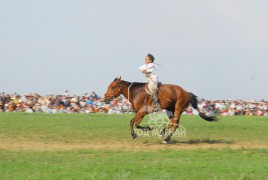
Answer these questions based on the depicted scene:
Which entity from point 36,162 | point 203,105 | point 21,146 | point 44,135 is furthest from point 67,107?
point 36,162

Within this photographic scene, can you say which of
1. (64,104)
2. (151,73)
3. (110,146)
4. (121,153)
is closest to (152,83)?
(151,73)

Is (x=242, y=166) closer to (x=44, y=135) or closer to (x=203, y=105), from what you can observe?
(x=44, y=135)

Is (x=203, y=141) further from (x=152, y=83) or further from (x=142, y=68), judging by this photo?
(x=142, y=68)

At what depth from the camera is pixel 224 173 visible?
29.5 feet

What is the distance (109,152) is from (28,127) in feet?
23.5

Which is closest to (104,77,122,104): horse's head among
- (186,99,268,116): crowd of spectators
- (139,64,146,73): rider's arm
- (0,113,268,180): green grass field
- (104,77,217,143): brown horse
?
(104,77,217,143): brown horse

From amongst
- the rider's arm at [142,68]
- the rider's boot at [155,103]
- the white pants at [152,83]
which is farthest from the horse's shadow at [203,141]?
the rider's arm at [142,68]

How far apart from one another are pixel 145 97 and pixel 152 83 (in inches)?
20.4

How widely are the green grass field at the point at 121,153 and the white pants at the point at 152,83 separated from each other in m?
1.77

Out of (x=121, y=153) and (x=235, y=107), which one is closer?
(x=121, y=153)

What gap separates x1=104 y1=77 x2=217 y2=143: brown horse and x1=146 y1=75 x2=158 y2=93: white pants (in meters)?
0.20

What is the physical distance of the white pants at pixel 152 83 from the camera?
14.4 m

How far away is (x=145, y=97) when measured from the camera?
574 inches

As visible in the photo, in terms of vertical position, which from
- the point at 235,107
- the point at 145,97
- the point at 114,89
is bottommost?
the point at 235,107
